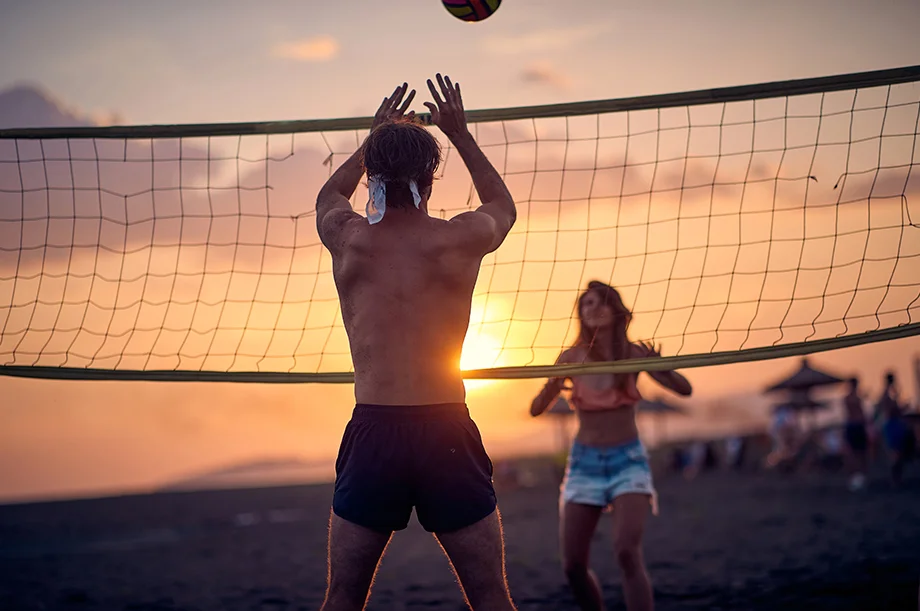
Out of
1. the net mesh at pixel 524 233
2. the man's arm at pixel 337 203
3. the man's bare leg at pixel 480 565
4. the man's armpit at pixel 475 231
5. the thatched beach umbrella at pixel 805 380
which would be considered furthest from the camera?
the thatched beach umbrella at pixel 805 380

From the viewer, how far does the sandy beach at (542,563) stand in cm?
722

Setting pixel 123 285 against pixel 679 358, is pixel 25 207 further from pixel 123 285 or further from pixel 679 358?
pixel 679 358

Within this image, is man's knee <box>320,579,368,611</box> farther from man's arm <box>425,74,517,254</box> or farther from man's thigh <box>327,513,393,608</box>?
man's arm <box>425,74,517,254</box>

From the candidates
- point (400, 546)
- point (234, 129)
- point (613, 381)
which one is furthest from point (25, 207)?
point (400, 546)

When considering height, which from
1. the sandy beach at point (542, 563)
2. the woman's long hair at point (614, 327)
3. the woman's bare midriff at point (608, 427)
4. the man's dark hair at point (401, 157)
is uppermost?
the man's dark hair at point (401, 157)

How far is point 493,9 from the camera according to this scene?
528cm

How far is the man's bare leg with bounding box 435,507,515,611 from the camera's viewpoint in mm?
3184

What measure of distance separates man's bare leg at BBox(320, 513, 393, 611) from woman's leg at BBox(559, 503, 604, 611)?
2082 millimetres

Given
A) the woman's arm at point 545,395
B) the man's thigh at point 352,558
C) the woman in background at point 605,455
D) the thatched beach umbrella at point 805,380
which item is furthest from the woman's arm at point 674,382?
the thatched beach umbrella at point 805,380

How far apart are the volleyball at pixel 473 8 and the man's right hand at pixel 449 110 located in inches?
66.8

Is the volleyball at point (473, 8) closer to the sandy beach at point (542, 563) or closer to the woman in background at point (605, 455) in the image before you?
the woman in background at point (605, 455)

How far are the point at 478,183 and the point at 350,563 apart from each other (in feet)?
4.27

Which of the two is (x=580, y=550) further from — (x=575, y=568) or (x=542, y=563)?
(x=542, y=563)

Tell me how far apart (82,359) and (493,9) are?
9.09 ft
